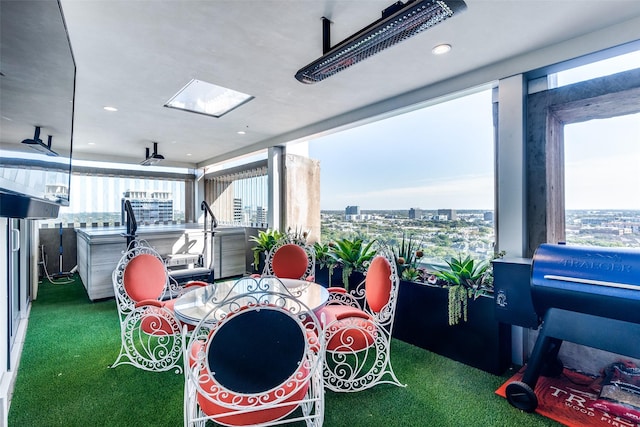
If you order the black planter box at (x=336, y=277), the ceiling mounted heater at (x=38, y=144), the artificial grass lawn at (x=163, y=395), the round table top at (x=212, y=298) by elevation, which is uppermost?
the ceiling mounted heater at (x=38, y=144)

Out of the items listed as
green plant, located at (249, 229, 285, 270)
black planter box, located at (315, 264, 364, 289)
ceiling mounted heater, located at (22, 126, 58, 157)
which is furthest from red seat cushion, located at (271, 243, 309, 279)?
ceiling mounted heater, located at (22, 126, 58, 157)

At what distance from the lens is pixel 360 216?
4461 mm

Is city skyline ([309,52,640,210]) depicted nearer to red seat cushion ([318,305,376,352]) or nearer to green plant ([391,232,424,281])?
green plant ([391,232,424,281])

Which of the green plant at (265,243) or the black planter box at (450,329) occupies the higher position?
the green plant at (265,243)

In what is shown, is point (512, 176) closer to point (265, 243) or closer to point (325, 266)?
point (325, 266)

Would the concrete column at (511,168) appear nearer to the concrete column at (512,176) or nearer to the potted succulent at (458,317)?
the concrete column at (512,176)

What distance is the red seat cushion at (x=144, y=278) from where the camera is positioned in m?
2.50

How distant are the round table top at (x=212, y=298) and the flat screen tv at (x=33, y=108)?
918mm

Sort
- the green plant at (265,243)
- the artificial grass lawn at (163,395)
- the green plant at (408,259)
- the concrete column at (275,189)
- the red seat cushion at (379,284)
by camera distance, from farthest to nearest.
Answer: the concrete column at (275,189), the green plant at (265,243), the green plant at (408,259), the red seat cushion at (379,284), the artificial grass lawn at (163,395)

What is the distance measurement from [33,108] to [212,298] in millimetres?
1485

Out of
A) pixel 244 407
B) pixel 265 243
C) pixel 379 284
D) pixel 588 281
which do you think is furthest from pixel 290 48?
pixel 265 243

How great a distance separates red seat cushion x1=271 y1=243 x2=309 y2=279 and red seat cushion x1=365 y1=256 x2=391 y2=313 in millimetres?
1125

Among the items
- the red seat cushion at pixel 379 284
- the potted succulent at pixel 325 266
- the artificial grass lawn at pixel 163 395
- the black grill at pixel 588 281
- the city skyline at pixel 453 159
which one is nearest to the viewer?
the black grill at pixel 588 281

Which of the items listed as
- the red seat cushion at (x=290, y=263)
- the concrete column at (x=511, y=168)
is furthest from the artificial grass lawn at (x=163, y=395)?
the red seat cushion at (x=290, y=263)
